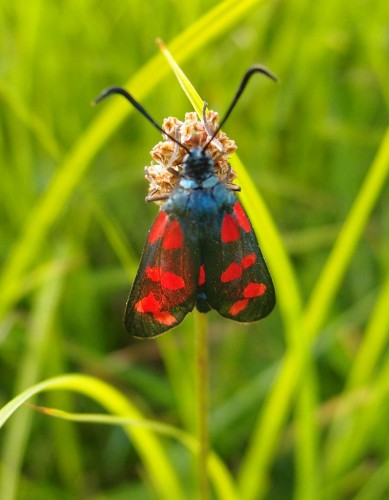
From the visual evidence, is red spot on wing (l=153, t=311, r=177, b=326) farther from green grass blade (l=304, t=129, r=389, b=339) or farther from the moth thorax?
green grass blade (l=304, t=129, r=389, b=339)

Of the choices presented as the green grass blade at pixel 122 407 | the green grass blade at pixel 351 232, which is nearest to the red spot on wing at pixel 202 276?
the green grass blade at pixel 122 407

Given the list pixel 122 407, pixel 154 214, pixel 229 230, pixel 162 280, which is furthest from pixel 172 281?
pixel 154 214

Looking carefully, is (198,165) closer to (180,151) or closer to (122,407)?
(180,151)

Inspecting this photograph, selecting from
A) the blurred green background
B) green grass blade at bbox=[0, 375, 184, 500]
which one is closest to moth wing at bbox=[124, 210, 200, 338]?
green grass blade at bbox=[0, 375, 184, 500]

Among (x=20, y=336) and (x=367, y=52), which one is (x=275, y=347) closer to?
(x=20, y=336)

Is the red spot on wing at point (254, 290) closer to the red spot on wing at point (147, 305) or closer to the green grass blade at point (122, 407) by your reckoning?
the red spot on wing at point (147, 305)

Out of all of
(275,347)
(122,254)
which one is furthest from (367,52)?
(122,254)

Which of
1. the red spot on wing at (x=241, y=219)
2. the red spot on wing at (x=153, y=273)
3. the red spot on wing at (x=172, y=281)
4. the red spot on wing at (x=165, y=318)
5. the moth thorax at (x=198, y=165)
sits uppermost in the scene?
the moth thorax at (x=198, y=165)
